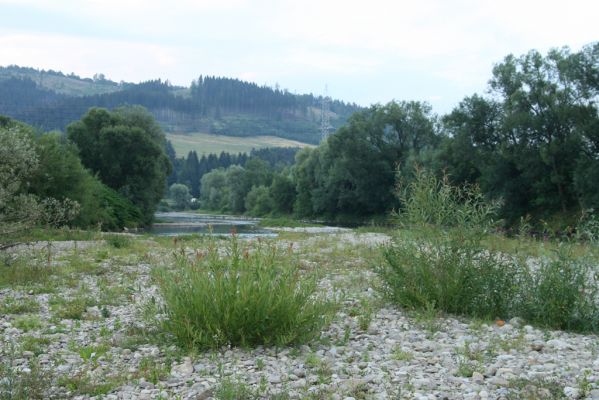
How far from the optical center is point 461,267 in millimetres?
11227

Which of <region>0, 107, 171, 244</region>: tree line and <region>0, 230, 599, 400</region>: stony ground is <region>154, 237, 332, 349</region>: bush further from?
<region>0, 107, 171, 244</region>: tree line

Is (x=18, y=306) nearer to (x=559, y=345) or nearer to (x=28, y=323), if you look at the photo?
(x=28, y=323)

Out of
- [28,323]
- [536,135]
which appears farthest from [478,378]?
[536,135]

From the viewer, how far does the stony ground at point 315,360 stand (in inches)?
272

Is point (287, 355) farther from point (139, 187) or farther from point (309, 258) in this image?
point (139, 187)

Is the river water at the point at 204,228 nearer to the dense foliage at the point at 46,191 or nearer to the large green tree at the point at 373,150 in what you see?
the dense foliage at the point at 46,191

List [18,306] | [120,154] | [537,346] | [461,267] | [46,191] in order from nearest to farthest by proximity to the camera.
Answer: [537,346]
[461,267]
[18,306]
[46,191]
[120,154]

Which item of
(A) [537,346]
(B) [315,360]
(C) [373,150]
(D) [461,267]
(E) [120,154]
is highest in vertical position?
(C) [373,150]

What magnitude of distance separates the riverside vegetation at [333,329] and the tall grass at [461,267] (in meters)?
0.03

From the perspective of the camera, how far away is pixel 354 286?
14.6 m

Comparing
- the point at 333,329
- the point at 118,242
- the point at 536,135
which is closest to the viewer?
the point at 333,329

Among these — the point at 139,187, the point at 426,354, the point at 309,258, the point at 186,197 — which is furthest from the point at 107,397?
the point at 186,197

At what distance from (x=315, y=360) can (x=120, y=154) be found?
66.1m

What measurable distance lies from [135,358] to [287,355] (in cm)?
230
